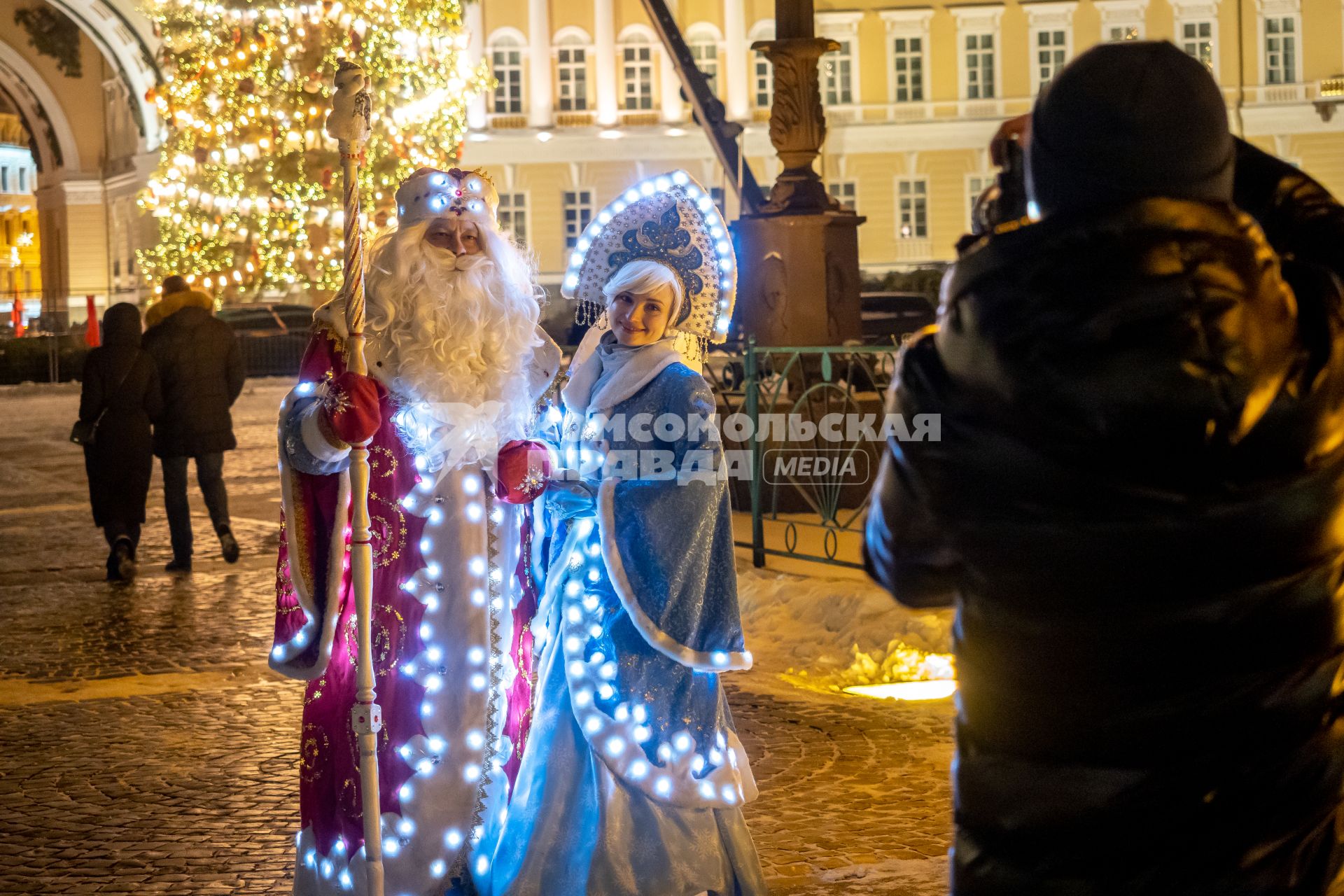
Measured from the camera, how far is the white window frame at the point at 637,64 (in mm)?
46406

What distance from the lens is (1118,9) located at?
4666 cm

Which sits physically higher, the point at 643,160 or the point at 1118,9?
the point at 1118,9

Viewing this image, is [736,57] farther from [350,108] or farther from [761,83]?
[350,108]

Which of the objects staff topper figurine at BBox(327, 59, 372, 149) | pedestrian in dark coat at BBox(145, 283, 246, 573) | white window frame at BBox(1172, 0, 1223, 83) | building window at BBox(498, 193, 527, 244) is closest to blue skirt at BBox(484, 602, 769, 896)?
staff topper figurine at BBox(327, 59, 372, 149)

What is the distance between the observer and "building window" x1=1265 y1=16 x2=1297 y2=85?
45969 millimetres

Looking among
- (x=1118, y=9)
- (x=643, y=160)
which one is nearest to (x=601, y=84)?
(x=643, y=160)

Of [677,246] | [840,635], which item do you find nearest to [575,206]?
[840,635]

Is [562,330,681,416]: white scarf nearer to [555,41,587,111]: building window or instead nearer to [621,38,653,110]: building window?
[621,38,653,110]: building window

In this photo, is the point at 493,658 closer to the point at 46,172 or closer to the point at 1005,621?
the point at 1005,621

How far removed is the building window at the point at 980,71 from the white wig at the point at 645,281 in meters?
44.8

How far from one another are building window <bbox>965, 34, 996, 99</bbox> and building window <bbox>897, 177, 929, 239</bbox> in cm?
305

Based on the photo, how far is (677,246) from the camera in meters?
4.00

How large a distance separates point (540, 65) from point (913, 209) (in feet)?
38.3

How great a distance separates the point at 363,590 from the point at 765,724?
2620 millimetres
